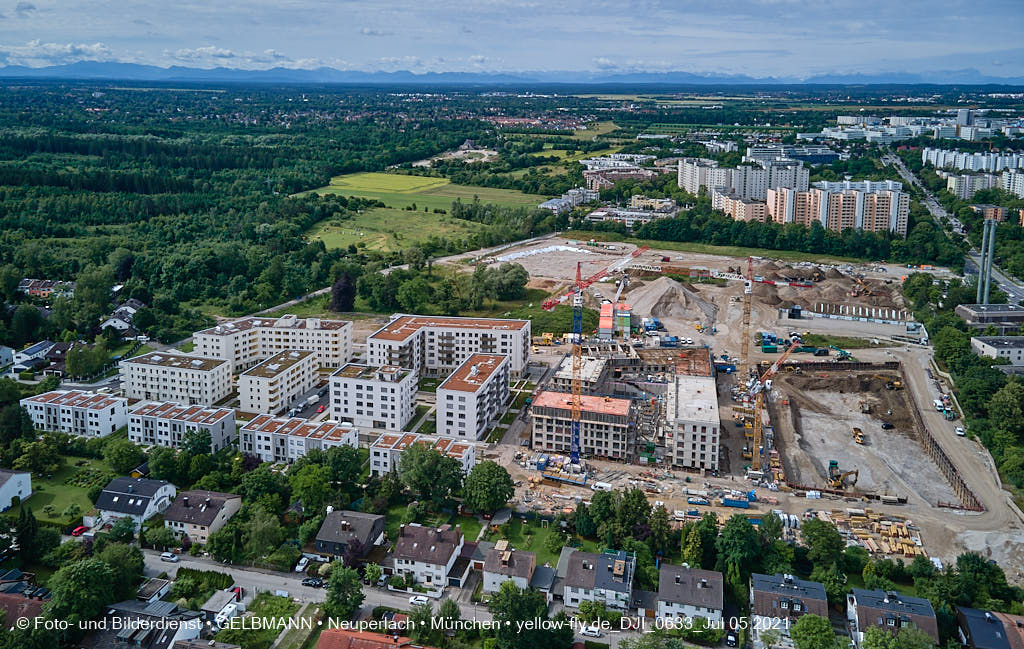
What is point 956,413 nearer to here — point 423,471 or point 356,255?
point 423,471

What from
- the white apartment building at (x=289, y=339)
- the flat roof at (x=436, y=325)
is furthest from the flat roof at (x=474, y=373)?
the white apartment building at (x=289, y=339)

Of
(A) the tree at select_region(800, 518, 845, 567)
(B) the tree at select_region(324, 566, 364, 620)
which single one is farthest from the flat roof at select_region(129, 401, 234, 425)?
(A) the tree at select_region(800, 518, 845, 567)

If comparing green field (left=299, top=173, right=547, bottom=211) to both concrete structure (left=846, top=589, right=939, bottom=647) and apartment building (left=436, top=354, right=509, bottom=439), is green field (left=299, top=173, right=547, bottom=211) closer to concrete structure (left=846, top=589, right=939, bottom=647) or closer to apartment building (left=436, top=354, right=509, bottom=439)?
apartment building (left=436, top=354, right=509, bottom=439)

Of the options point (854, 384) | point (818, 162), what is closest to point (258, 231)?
point (854, 384)

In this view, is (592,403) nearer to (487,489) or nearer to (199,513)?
(487,489)

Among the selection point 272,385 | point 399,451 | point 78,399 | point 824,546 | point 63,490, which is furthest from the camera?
point 272,385

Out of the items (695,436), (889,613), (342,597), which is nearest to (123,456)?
(342,597)

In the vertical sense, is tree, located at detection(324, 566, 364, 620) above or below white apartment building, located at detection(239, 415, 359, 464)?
below
